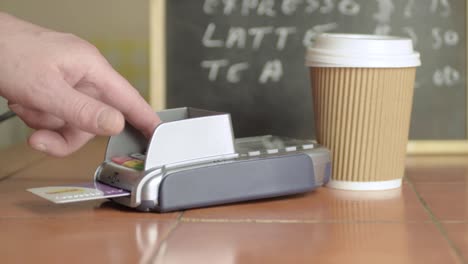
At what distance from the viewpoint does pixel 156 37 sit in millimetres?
1303

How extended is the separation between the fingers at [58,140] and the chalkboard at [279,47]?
36cm

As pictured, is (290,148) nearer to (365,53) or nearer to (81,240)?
(365,53)

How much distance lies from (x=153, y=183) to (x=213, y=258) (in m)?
0.18

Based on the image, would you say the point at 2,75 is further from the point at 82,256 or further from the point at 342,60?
the point at 342,60

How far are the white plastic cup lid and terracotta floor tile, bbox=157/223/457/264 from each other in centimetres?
24

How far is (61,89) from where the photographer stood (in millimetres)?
835

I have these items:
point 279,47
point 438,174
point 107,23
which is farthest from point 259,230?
point 107,23

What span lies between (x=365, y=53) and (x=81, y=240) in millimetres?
429

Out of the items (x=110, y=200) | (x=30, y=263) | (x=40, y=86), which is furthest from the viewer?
(x=110, y=200)

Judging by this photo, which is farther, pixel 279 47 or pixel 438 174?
pixel 279 47

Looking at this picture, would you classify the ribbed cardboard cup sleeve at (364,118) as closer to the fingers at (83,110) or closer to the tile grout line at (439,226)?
the tile grout line at (439,226)

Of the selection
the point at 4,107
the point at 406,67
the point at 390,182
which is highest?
the point at 406,67

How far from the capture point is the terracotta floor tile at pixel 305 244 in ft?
2.32

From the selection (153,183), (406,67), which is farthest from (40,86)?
(406,67)
